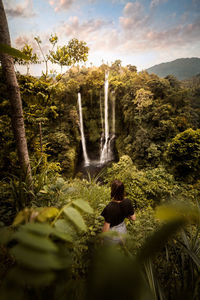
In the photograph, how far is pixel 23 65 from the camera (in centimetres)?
356

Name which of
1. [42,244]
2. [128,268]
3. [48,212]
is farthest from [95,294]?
[48,212]

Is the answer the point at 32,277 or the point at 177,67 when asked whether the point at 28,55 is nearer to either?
the point at 32,277

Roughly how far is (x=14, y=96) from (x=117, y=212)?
2.43 meters

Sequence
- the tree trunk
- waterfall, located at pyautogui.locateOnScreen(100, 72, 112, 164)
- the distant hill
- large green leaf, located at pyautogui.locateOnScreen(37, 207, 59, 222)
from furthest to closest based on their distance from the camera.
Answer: the distant hill → waterfall, located at pyautogui.locateOnScreen(100, 72, 112, 164) → the tree trunk → large green leaf, located at pyautogui.locateOnScreen(37, 207, 59, 222)

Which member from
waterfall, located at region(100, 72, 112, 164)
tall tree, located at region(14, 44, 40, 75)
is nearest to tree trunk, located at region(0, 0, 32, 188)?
tall tree, located at region(14, 44, 40, 75)

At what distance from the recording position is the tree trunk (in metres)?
1.84

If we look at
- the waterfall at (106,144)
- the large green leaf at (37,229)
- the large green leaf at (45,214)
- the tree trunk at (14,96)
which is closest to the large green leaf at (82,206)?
the large green leaf at (45,214)

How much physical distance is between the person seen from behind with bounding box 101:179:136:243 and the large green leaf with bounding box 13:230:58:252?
165cm

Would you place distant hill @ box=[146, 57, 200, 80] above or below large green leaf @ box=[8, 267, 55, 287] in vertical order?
above

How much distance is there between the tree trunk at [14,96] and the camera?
184cm

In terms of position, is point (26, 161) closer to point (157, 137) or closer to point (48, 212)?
point (48, 212)

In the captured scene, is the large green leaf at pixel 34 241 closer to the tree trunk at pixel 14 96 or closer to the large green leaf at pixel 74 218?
the large green leaf at pixel 74 218

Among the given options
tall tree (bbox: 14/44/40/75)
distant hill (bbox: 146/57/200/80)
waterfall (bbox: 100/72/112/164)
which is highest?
distant hill (bbox: 146/57/200/80)

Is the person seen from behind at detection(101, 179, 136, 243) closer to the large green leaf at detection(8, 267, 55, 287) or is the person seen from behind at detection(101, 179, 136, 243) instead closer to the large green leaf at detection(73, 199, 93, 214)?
the large green leaf at detection(73, 199, 93, 214)
